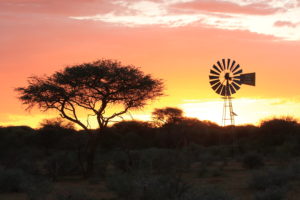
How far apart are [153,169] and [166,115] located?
4202cm

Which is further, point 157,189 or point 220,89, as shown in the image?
point 220,89

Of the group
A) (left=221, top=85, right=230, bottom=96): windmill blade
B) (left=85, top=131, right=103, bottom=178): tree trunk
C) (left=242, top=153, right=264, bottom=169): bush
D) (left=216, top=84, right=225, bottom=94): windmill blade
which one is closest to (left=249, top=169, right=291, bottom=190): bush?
(left=85, top=131, right=103, bottom=178): tree trunk

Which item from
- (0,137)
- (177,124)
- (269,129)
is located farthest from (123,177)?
(177,124)

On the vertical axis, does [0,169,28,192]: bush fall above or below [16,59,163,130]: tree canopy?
below

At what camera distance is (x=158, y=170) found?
27078mm

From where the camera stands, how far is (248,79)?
46938 mm

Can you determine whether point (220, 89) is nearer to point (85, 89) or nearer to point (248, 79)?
point (248, 79)

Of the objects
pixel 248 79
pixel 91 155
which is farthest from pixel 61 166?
pixel 248 79

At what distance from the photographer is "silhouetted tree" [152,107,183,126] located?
7169 cm

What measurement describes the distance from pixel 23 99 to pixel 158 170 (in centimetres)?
1032

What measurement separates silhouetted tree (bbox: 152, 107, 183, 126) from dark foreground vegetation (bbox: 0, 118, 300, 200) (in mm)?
649

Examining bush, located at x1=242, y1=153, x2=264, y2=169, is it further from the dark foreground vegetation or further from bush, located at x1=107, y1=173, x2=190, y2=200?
bush, located at x1=107, y1=173, x2=190, y2=200

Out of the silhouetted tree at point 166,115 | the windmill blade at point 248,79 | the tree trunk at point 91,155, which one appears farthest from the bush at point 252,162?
the silhouetted tree at point 166,115

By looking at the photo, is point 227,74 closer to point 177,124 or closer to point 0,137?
point 177,124
